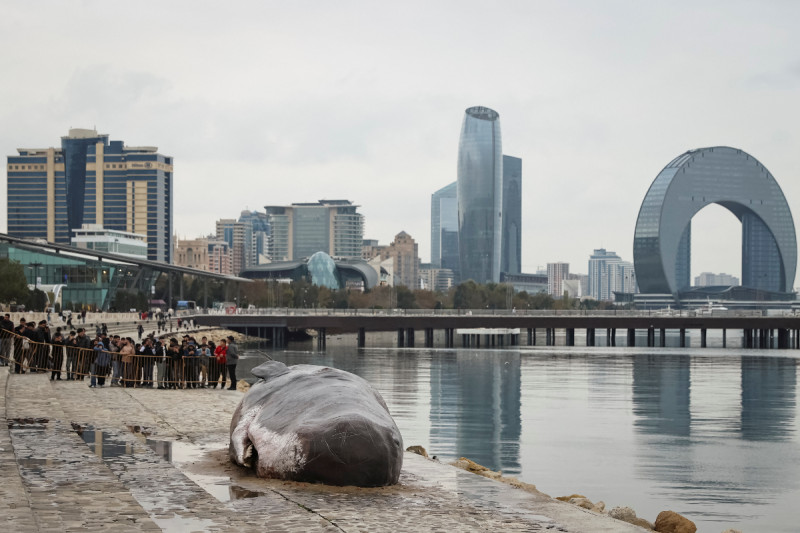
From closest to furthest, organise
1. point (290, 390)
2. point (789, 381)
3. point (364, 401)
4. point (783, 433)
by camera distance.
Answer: point (364, 401), point (290, 390), point (783, 433), point (789, 381)

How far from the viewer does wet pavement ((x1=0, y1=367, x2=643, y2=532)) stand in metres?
12.0

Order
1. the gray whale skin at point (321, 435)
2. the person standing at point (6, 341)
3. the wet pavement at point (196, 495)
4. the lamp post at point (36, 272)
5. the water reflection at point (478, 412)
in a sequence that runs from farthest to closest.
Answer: the lamp post at point (36, 272) < the person standing at point (6, 341) < the water reflection at point (478, 412) < the gray whale skin at point (321, 435) < the wet pavement at point (196, 495)

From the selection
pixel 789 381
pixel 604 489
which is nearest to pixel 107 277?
pixel 789 381

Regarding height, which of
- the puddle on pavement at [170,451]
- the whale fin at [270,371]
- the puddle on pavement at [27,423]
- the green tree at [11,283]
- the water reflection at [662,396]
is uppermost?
the green tree at [11,283]

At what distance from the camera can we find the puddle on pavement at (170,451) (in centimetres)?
1450

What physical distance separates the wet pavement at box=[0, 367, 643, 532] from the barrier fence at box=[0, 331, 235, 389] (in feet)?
39.5

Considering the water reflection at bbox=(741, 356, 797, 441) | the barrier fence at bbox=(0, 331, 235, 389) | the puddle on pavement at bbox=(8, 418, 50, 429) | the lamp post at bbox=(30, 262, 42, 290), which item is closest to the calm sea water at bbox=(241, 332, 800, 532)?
the water reflection at bbox=(741, 356, 797, 441)

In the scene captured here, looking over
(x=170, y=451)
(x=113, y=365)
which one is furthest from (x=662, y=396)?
(x=170, y=451)

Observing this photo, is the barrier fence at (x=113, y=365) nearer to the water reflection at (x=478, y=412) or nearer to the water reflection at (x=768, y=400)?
the water reflection at (x=478, y=412)

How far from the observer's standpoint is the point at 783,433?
121 ft

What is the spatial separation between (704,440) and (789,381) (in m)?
33.9

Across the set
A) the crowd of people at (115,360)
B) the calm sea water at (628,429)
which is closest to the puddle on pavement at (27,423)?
the calm sea water at (628,429)

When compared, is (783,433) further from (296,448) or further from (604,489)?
(296,448)

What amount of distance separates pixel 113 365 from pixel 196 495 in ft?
Result: 68.0
